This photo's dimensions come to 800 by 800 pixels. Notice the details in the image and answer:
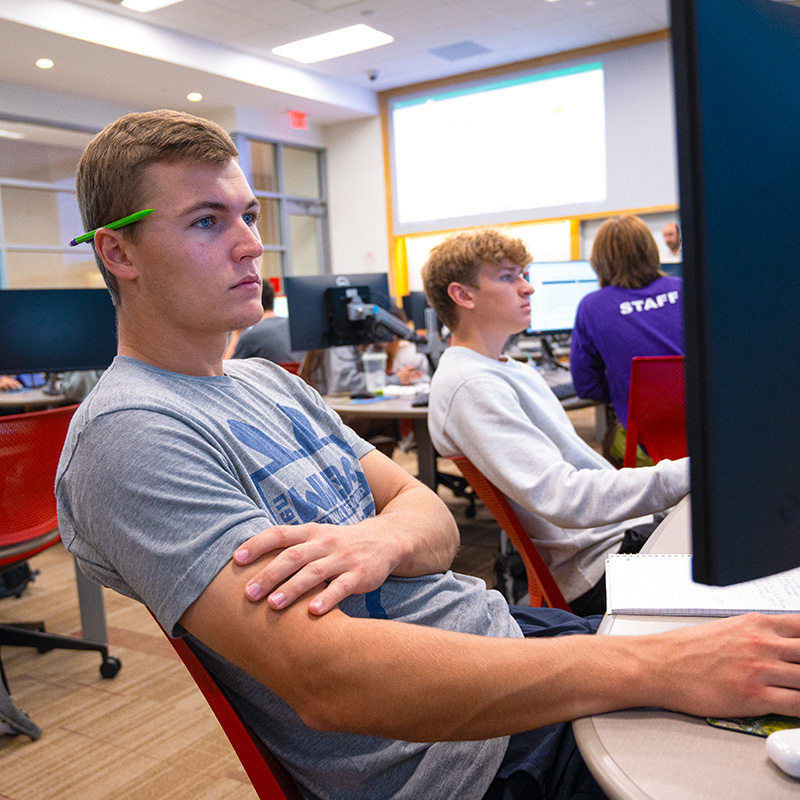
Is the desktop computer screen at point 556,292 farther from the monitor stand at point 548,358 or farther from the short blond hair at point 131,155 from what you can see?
the short blond hair at point 131,155

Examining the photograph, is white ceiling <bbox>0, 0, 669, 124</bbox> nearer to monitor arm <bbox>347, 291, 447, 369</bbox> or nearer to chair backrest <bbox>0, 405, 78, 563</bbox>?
monitor arm <bbox>347, 291, 447, 369</bbox>

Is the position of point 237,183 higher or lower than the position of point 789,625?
higher

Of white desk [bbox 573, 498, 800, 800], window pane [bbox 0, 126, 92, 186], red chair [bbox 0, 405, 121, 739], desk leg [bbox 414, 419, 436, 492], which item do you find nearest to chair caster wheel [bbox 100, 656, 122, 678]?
red chair [bbox 0, 405, 121, 739]

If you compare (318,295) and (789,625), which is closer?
(789,625)

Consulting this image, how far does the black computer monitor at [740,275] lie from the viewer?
1.44 feet

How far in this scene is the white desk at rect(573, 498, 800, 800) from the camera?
1.71 ft

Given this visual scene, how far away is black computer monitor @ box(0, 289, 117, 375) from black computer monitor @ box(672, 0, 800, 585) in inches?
138

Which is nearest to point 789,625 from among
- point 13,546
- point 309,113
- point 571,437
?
point 571,437

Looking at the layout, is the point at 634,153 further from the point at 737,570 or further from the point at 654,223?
the point at 737,570

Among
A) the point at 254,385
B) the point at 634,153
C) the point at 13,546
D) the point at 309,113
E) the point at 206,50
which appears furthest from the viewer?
the point at 309,113

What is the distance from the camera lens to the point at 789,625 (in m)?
0.64

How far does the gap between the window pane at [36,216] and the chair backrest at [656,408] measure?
6.62 m

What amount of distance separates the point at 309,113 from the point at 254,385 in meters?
9.15

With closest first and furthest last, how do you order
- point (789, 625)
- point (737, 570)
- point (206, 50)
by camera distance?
1. point (737, 570)
2. point (789, 625)
3. point (206, 50)
